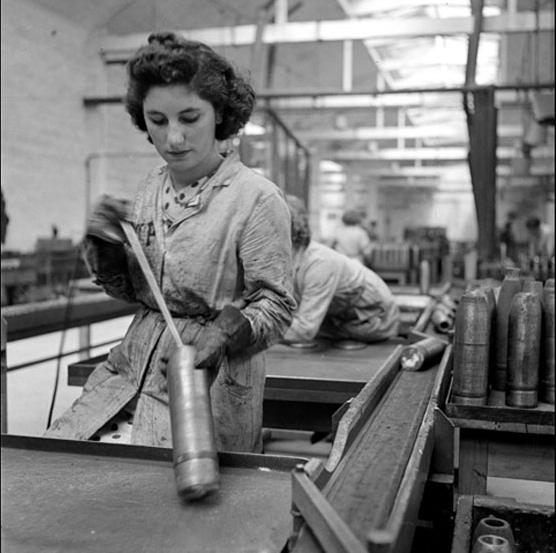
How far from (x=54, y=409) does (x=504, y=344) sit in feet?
4.05

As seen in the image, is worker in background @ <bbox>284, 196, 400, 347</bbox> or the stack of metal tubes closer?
the stack of metal tubes

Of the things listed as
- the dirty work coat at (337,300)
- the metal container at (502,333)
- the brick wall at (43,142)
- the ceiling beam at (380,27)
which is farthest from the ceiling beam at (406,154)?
the metal container at (502,333)

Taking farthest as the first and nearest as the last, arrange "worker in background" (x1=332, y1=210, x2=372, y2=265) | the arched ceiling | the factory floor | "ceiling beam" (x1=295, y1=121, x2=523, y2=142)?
"ceiling beam" (x1=295, y1=121, x2=523, y2=142), "worker in background" (x1=332, y1=210, x2=372, y2=265), the arched ceiling, the factory floor

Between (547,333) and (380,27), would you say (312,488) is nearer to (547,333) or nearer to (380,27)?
(547,333)

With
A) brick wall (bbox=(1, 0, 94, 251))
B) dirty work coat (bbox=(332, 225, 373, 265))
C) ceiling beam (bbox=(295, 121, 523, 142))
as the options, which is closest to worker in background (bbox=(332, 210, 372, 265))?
dirty work coat (bbox=(332, 225, 373, 265))

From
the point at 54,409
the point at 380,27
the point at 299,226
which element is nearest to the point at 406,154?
the point at 380,27

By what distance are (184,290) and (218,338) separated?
0.16m

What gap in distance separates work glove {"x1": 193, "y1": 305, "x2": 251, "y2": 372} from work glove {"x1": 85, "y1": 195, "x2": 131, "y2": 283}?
19 centimetres

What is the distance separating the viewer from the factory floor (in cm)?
207

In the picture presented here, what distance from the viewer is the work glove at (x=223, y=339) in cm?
98

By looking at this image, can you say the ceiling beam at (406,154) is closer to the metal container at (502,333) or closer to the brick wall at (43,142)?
the brick wall at (43,142)

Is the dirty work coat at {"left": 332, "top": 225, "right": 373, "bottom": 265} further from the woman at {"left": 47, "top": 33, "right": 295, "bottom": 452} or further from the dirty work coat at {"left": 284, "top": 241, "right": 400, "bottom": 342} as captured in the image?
the woman at {"left": 47, "top": 33, "right": 295, "bottom": 452}

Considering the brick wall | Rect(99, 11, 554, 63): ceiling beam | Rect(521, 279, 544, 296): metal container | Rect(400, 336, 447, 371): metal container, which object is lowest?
Rect(400, 336, 447, 371): metal container

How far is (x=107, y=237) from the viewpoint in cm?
105
